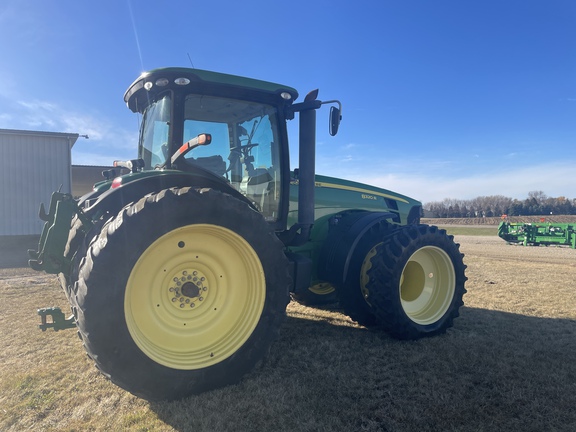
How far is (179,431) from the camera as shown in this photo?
2602mm

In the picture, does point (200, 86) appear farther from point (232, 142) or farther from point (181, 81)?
point (232, 142)

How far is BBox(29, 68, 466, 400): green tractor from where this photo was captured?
2.78 metres

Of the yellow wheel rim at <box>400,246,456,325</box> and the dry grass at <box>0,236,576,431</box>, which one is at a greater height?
the yellow wheel rim at <box>400,246,456,325</box>

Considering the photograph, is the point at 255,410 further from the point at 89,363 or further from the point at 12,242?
the point at 12,242

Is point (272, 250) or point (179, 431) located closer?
point (179, 431)

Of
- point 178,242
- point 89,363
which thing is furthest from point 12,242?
point 178,242

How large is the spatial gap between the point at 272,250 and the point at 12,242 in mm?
16921

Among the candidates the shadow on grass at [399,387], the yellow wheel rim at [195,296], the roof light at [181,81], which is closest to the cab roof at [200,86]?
the roof light at [181,81]

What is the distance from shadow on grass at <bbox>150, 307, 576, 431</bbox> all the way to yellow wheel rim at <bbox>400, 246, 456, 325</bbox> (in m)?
0.37

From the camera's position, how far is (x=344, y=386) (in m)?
3.23

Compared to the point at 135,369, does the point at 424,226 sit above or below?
above

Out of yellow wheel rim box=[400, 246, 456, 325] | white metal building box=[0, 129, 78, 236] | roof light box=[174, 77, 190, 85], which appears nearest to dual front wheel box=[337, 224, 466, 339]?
yellow wheel rim box=[400, 246, 456, 325]

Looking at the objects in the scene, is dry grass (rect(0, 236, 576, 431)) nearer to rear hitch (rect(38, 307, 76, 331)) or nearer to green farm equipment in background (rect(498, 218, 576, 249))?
rear hitch (rect(38, 307, 76, 331))

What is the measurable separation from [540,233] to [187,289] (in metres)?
21.2
